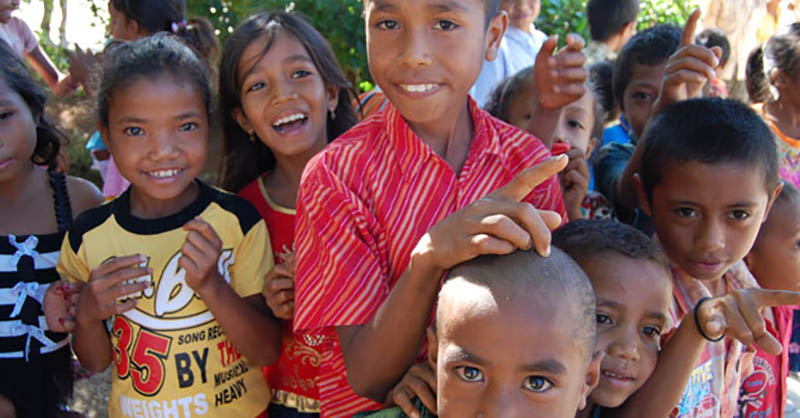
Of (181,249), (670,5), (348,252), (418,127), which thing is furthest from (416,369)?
(670,5)

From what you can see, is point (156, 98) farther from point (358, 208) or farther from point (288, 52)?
point (358, 208)

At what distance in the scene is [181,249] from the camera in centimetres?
185

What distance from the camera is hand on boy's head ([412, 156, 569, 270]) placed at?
47.1 inches

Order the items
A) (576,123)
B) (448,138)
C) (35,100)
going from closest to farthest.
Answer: (448,138), (35,100), (576,123)

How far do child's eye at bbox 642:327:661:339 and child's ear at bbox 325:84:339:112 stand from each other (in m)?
1.29

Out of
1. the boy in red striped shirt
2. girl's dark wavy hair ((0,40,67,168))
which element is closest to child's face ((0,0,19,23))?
girl's dark wavy hair ((0,40,67,168))

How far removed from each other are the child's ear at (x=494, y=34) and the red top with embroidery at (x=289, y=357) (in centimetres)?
78

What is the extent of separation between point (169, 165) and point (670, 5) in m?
8.32

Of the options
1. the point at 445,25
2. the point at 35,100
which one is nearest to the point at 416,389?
the point at 445,25

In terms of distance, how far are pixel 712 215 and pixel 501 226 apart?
0.92 meters

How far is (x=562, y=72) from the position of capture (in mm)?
1821

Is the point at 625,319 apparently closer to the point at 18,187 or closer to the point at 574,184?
the point at 574,184

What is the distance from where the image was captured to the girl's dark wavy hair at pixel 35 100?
2043 mm

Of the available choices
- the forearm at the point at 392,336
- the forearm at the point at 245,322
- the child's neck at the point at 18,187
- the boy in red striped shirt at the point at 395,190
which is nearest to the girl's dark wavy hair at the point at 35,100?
the child's neck at the point at 18,187
